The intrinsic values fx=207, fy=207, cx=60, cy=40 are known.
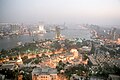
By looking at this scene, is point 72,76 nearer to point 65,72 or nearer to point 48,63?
Result: point 65,72

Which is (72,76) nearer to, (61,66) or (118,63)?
(61,66)

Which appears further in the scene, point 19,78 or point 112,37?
point 112,37

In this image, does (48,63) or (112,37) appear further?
(112,37)

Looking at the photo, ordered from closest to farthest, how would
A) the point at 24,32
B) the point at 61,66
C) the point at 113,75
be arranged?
the point at 113,75
the point at 61,66
the point at 24,32

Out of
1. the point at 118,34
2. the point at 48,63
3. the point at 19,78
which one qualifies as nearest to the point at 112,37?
the point at 118,34

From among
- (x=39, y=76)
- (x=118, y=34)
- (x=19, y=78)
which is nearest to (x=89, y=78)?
(x=39, y=76)

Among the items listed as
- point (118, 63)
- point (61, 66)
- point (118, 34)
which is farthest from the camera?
point (118, 34)

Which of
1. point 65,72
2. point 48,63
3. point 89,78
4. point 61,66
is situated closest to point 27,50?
point 48,63

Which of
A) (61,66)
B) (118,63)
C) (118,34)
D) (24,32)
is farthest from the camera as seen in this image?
(24,32)

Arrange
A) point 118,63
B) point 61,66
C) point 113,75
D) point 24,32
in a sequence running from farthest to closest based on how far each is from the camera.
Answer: point 24,32
point 118,63
point 61,66
point 113,75
